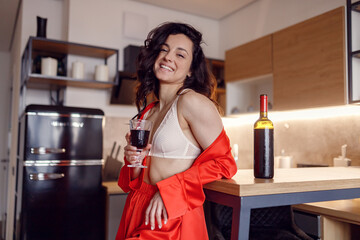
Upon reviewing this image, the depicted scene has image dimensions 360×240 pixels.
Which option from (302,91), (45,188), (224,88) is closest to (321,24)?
(302,91)

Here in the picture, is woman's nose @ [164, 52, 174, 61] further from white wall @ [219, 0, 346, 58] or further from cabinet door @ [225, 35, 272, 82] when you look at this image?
white wall @ [219, 0, 346, 58]

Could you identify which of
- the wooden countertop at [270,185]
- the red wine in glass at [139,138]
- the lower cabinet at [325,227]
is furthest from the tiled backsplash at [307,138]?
the wooden countertop at [270,185]

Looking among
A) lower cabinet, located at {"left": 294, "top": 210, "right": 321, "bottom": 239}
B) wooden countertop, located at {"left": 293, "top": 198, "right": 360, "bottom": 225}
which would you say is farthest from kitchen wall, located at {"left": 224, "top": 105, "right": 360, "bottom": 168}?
lower cabinet, located at {"left": 294, "top": 210, "right": 321, "bottom": 239}

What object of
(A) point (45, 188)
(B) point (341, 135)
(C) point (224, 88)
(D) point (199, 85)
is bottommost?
(A) point (45, 188)

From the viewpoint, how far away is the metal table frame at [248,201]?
3.24 feet

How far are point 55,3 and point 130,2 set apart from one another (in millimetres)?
815

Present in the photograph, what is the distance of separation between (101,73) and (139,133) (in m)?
2.31

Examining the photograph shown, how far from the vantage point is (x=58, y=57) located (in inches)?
139

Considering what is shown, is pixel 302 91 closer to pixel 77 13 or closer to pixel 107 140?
pixel 107 140

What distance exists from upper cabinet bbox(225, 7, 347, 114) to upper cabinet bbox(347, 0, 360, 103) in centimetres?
8

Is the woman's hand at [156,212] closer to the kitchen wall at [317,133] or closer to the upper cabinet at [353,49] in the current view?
the upper cabinet at [353,49]

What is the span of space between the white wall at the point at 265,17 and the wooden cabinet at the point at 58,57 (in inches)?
58.0

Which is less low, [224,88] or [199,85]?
[224,88]

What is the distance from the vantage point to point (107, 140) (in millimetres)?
3646
